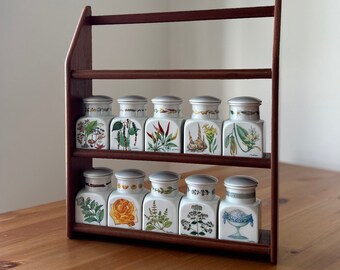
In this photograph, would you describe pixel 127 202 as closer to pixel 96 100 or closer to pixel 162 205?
pixel 162 205

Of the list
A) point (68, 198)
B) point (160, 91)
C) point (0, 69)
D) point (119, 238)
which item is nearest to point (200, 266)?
point (119, 238)

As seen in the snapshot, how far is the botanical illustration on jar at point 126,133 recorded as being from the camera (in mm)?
987

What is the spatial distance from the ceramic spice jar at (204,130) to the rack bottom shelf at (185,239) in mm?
166

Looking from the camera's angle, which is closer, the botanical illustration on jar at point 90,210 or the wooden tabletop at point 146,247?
the wooden tabletop at point 146,247

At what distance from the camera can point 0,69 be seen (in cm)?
154

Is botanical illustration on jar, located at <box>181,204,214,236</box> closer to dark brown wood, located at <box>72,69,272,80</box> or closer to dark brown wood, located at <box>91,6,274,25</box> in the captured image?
dark brown wood, located at <box>72,69,272,80</box>

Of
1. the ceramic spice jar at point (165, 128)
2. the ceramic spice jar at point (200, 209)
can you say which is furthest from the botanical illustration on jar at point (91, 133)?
the ceramic spice jar at point (200, 209)

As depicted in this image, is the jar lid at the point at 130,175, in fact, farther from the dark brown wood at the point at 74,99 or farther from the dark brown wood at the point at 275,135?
the dark brown wood at the point at 275,135

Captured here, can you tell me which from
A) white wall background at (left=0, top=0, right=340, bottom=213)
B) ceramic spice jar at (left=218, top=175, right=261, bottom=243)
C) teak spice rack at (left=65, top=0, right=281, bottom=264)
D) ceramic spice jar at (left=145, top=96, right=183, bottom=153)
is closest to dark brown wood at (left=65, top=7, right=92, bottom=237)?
teak spice rack at (left=65, top=0, right=281, bottom=264)

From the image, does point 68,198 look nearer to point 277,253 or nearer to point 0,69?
point 277,253

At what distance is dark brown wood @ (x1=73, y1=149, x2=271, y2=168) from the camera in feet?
2.93

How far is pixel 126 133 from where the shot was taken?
994 mm

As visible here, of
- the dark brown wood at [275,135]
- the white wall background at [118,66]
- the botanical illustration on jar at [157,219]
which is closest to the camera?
the dark brown wood at [275,135]

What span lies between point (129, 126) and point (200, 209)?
22cm
